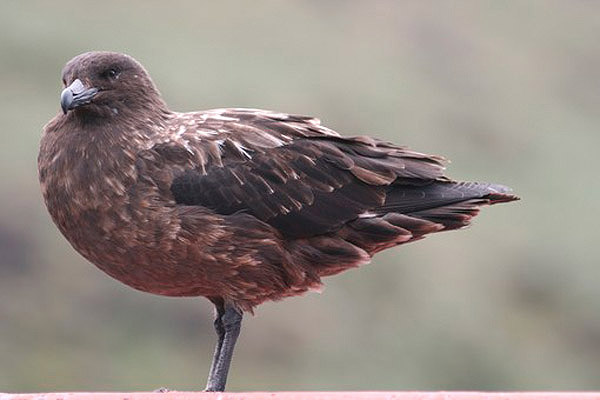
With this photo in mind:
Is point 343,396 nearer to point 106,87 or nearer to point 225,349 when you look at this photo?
point 225,349

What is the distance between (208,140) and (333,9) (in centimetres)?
1844

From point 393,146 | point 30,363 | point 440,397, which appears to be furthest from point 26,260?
point 440,397

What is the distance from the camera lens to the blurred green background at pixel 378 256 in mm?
14406

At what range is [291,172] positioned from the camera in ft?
24.9

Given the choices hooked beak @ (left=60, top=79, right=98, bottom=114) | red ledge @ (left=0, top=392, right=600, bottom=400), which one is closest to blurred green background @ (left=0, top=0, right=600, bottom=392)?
hooked beak @ (left=60, top=79, right=98, bottom=114)

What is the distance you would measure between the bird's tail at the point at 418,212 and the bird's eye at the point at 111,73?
127cm

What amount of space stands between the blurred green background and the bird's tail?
612cm

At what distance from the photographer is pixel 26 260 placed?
15.6 m

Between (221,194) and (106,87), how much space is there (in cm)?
73

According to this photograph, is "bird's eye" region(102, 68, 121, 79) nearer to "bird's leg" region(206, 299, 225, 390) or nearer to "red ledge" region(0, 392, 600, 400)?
"bird's leg" region(206, 299, 225, 390)

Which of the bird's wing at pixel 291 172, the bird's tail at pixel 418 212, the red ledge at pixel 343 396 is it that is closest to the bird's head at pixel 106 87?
the bird's wing at pixel 291 172

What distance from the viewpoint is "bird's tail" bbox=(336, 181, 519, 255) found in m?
7.61

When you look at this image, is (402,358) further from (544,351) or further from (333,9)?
(333,9)

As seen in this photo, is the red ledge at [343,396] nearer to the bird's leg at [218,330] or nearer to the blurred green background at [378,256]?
the bird's leg at [218,330]
